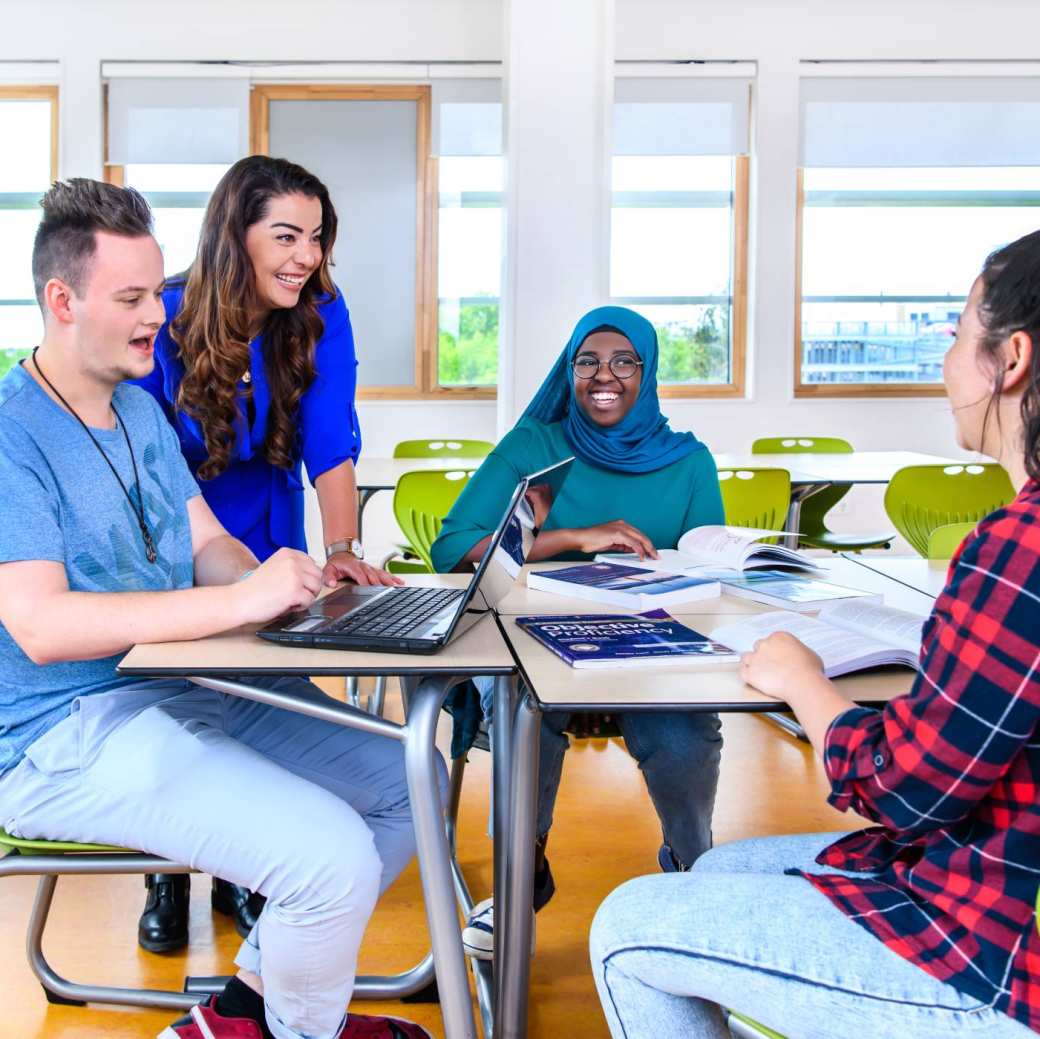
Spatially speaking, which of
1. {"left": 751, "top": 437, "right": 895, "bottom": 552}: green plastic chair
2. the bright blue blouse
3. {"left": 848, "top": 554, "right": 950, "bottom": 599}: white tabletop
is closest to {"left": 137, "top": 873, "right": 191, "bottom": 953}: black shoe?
the bright blue blouse

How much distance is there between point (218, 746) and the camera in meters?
1.41

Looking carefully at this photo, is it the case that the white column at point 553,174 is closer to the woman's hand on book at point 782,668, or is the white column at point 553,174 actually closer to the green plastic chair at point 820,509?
the green plastic chair at point 820,509

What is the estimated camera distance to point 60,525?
56.7 inches

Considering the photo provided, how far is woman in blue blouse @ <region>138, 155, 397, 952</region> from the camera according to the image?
2150 millimetres

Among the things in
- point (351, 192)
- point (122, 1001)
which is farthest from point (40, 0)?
point (122, 1001)

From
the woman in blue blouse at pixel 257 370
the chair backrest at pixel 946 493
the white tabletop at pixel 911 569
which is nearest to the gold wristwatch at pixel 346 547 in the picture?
the woman in blue blouse at pixel 257 370

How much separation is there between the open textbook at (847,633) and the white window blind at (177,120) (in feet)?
18.5

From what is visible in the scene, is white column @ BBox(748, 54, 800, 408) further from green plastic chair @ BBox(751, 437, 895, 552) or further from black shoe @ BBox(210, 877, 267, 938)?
black shoe @ BBox(210, 877, 267, 938)

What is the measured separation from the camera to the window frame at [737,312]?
657cm

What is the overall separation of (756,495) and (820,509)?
1.42 meters

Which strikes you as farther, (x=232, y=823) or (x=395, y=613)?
(x=395, y=613)

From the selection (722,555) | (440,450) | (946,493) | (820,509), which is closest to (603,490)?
(722,555)

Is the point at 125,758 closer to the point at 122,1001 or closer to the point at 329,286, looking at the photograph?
the point at 122,1001

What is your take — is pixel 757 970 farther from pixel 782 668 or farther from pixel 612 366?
pixel 612 366
